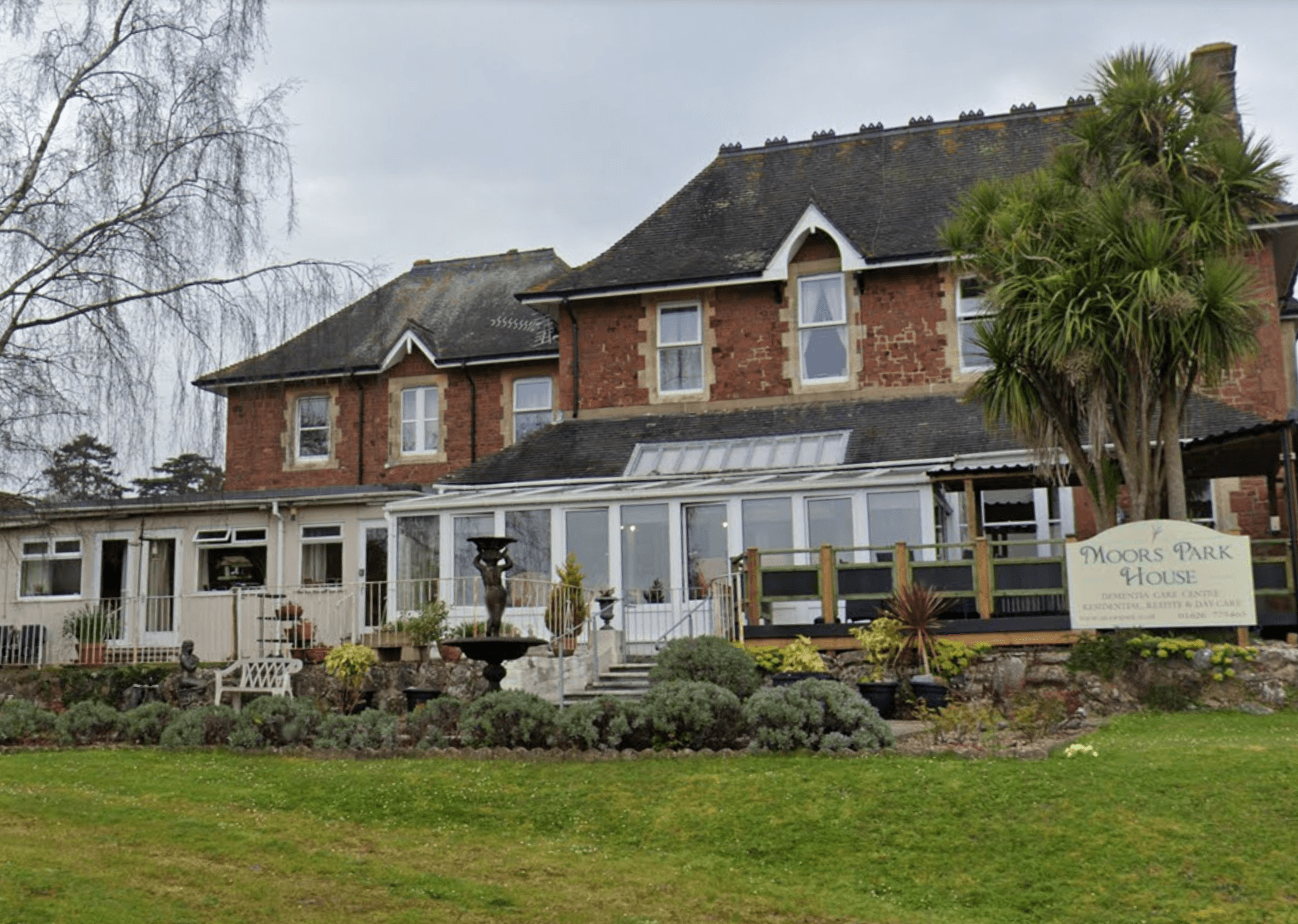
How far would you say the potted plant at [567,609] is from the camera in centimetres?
1852

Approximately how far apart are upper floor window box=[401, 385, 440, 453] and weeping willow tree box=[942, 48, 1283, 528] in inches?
538

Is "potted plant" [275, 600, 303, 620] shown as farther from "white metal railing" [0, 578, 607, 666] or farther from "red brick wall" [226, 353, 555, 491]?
"red brick wall" [226, 353, 555, 491]

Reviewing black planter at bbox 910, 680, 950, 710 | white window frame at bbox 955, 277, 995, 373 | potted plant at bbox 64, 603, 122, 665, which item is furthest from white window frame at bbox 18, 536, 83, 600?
black planter at bbox 910, 680, 950, 710

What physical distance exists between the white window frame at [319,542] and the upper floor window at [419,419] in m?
3.60

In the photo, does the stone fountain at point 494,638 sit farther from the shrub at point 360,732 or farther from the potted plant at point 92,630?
the potted plant at point 92,630

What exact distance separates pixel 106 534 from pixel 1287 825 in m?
21.7

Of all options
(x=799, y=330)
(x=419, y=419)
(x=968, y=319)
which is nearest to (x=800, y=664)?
(x=799, y=330)

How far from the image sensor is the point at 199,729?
14141 millimetres

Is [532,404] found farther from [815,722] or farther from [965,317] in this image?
[815,722]

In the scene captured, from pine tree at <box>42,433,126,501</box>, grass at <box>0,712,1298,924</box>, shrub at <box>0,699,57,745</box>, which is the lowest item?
grass at <box>0,712,1298,924</box>

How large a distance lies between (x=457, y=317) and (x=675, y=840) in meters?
21.4

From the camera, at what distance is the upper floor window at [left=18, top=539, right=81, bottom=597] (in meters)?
25.7

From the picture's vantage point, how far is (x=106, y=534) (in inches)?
995

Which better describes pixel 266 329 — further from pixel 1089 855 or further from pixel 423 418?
pixel 423 418
